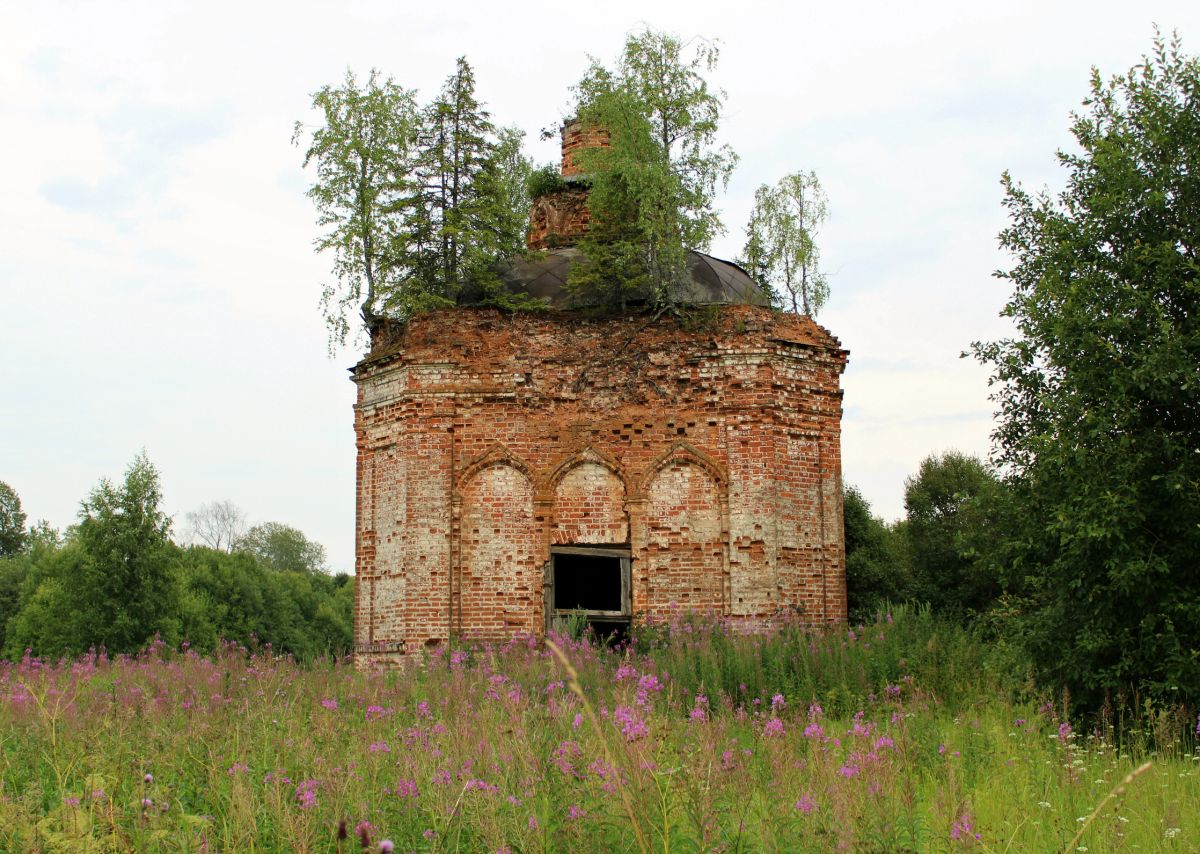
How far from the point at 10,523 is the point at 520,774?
71.2 meters

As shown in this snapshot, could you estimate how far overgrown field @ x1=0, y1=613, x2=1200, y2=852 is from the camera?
403 centimetres

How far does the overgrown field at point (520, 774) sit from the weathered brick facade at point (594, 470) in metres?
5.75

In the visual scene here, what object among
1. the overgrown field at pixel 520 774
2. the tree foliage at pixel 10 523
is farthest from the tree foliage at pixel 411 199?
the tree foliage at pixel 10 523

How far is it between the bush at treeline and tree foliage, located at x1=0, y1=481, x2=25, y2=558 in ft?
1.99

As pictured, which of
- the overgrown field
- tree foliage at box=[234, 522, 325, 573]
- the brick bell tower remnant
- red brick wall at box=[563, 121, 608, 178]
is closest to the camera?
the overgrown field

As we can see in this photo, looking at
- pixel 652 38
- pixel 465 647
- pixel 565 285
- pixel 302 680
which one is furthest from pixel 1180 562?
pixel 652 38

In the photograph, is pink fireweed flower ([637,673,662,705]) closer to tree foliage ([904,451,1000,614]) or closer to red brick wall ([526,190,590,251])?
red brick wall ([526,190,590,251])

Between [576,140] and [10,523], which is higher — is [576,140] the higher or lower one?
the higher one

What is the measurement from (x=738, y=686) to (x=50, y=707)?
6.96 m

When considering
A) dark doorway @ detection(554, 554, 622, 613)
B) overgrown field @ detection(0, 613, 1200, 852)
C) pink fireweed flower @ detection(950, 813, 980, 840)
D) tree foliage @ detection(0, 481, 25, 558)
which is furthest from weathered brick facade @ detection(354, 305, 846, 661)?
tree foliage @ detection(0, 481, 25, 558)

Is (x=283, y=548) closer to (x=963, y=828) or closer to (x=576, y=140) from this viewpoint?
(x=576, y=140)

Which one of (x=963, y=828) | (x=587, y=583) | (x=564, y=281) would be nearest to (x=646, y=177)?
(x=564, y=281)

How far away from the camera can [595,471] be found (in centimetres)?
1579

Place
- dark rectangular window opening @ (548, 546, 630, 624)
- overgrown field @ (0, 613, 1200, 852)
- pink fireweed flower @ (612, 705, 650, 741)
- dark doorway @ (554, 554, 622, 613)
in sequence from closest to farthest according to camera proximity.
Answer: overgrown field @ (0, 613, 1200, 852) < pink fireweed flower @ (612, 705, 650, 741) < dark rectangular window opening @ (548, 546, 630, 624) < dark doorway @ (554, 554, 622, 613)
